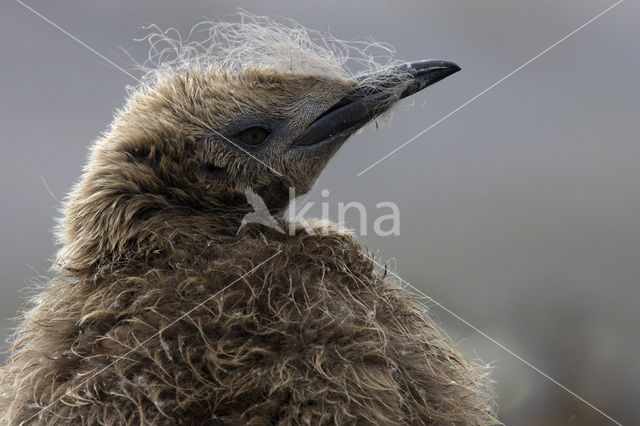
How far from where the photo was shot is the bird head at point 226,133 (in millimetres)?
2016

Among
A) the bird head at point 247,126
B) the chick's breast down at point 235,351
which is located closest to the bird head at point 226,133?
the bird head at point 247,126

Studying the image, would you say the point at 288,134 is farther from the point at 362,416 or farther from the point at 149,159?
the point at 362,416

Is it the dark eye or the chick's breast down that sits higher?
the dark eye

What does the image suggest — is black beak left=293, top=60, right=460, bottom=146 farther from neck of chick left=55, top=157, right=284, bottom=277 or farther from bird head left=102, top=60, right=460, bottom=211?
neck of chick left=55, top=157, right=284, bottom=277

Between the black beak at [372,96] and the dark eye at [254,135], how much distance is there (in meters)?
0.13

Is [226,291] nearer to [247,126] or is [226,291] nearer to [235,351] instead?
[235,351]

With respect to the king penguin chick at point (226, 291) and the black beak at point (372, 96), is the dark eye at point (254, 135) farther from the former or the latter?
the black beak at point (372, 96)

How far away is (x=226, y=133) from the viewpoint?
2268mm

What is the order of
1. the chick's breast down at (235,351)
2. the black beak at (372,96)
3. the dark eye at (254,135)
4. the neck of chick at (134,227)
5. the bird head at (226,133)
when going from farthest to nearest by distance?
the black beak at (372,96) → the dark eye at (254,135) → the bird head at (226,133) → the neck of chick at (134,227) → the chick's breast down at (235,351)

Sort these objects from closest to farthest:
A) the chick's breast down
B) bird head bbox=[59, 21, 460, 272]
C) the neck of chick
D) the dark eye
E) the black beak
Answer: the chick's breast down < the neck of chick < bird head bbox=[59, 21, 460, 272] < the dark eye < the black beak

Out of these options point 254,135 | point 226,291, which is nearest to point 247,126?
point 254,135

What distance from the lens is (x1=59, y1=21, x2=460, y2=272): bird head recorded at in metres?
2.02

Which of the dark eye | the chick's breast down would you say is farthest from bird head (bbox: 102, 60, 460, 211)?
the chick's breast down

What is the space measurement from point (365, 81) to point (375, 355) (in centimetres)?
125
